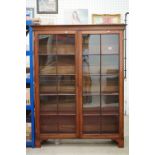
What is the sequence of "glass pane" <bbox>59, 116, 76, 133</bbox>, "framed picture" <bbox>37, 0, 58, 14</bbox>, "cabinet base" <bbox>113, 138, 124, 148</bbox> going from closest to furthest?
"cabinet base" <bbox>113, 138, 124, 148</bbox>
"glass pane" <bbox>59, 116, 76, 133</bbox>
"framed picture" <bbox>37, 0, 58, 14</bbox>

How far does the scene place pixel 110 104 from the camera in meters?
4.47

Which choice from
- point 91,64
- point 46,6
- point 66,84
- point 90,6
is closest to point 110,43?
point 91,64

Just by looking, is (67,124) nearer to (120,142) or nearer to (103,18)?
(120,142)

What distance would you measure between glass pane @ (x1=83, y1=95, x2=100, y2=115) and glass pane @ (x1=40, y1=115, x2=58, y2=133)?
1.69 feet

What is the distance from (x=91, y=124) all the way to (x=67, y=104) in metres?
0.51

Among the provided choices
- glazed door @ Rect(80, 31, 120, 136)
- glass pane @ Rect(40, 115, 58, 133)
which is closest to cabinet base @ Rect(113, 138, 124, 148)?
glazed door @ Rect(80, 31, 120, 136)

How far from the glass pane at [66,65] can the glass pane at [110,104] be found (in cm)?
69

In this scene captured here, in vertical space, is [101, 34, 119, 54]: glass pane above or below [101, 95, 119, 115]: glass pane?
above

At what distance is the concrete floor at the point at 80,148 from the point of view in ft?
13.2

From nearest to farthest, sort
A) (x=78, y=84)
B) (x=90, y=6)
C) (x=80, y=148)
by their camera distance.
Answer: (x=80, y=148) → (x=78, y=84) → (x=90, y=6)

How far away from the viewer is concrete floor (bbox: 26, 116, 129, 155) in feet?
13.2

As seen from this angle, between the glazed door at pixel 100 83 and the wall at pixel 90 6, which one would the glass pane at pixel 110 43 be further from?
the wall at pixel 90 6

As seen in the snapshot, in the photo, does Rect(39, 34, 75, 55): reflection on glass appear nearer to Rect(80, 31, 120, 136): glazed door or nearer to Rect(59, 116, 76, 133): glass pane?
Rect(80, 31, 120, 136): glazed door
